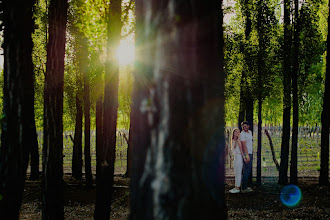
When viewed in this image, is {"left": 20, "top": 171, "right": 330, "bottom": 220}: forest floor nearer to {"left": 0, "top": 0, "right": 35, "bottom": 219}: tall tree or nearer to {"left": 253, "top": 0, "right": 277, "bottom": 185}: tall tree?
{"left": 253, "top": 0, "right": 277, "bottom": 185}: tall tree

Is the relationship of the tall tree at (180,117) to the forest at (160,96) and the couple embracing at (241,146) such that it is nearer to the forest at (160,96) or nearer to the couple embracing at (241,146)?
the forest at (160,96)

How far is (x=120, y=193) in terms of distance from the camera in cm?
1202

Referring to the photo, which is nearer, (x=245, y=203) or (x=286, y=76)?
(x=245, y=203)

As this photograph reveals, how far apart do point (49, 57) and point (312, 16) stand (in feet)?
31.7

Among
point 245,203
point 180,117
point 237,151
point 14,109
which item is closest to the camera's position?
point 180,117

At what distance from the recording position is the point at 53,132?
567 cm

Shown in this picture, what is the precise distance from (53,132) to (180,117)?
428 centimetres

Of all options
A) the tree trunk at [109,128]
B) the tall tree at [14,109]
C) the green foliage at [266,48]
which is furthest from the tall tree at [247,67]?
the tall tree at [14,109]

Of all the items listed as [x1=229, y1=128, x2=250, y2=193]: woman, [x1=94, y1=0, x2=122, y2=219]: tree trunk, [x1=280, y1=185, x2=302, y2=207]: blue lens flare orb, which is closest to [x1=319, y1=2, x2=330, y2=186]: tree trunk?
[x1=280, y1=185, x2=302, y2=207]: blue lens flare orb

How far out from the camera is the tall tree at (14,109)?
4254mm

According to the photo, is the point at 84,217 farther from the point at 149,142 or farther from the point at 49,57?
the point at 149,142

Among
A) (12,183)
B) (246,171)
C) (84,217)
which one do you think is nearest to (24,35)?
(12,183)

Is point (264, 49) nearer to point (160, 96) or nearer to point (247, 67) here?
point (247, 67)

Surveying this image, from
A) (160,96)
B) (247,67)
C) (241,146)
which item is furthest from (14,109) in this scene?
(247,67)
